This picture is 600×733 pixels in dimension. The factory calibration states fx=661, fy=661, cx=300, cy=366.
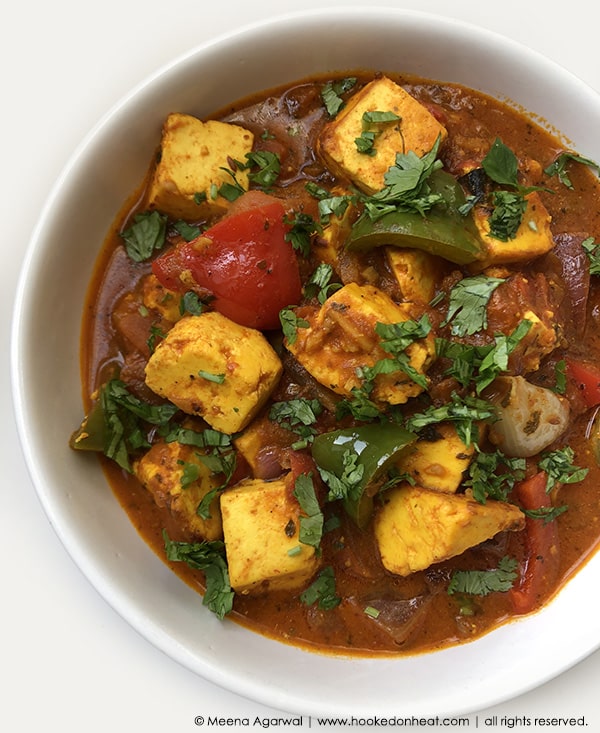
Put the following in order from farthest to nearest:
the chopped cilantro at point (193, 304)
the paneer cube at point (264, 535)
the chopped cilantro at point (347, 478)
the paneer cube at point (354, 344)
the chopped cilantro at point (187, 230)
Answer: the chopped cilantro at point (187, 230)
the chopped cilantro at point (193, 304)
the paneer cube at point (264, 535)
the chopped cilantro at point (347, 478)
the paneer cube at point (354, 344)

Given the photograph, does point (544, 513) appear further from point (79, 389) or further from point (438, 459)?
point (79, 389)

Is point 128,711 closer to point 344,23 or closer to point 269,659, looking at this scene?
point 269,659

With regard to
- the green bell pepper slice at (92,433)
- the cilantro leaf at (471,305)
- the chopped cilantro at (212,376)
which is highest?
the cilantro leaf at (471,305)

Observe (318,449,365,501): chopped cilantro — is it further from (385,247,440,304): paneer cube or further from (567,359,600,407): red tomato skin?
(567,359,600,407): red tomato skin

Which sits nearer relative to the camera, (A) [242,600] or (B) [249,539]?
(B) [249,539]

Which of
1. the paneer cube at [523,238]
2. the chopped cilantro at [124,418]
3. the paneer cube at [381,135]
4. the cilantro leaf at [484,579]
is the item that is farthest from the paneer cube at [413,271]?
the cilantro leaf at [484,579]

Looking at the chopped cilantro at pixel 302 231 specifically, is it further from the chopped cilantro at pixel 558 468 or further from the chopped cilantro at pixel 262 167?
the chopped cilantro at pixel 558 468

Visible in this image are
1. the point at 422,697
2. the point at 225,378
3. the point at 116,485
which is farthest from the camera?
the point at 116,485

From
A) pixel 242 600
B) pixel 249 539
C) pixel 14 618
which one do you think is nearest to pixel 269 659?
pixel 242 600
